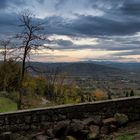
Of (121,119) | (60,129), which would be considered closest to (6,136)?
(60,129)

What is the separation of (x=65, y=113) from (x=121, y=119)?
6.58 feet

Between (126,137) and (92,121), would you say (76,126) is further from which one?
(126,137)

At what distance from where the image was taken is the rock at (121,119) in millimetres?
12969

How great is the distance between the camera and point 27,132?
42.8 ft

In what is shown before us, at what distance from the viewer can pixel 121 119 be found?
1303cm

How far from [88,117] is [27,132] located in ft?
7.36

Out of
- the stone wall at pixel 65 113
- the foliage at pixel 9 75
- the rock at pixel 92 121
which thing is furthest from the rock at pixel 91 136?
the foliage at pixel 9 75

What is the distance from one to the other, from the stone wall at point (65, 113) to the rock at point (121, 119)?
26cm

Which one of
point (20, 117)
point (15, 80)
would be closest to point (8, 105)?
point (15, 80)

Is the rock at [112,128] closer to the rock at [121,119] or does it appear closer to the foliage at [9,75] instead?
the rock at [121,119]

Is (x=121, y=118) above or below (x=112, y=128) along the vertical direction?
above

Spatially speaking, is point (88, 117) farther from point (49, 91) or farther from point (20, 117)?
point (49, 91)

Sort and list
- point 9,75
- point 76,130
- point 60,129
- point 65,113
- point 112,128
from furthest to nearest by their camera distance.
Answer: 1. point 9,75
2. point 65,113
3. point 112,128
4. point 60,129
5. point 76,130

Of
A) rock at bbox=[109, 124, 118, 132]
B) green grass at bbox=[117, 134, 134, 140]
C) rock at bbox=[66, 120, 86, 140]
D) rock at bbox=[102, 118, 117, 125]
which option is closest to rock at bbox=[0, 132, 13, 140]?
rock at bbox=[66, 120, 86, 140]
